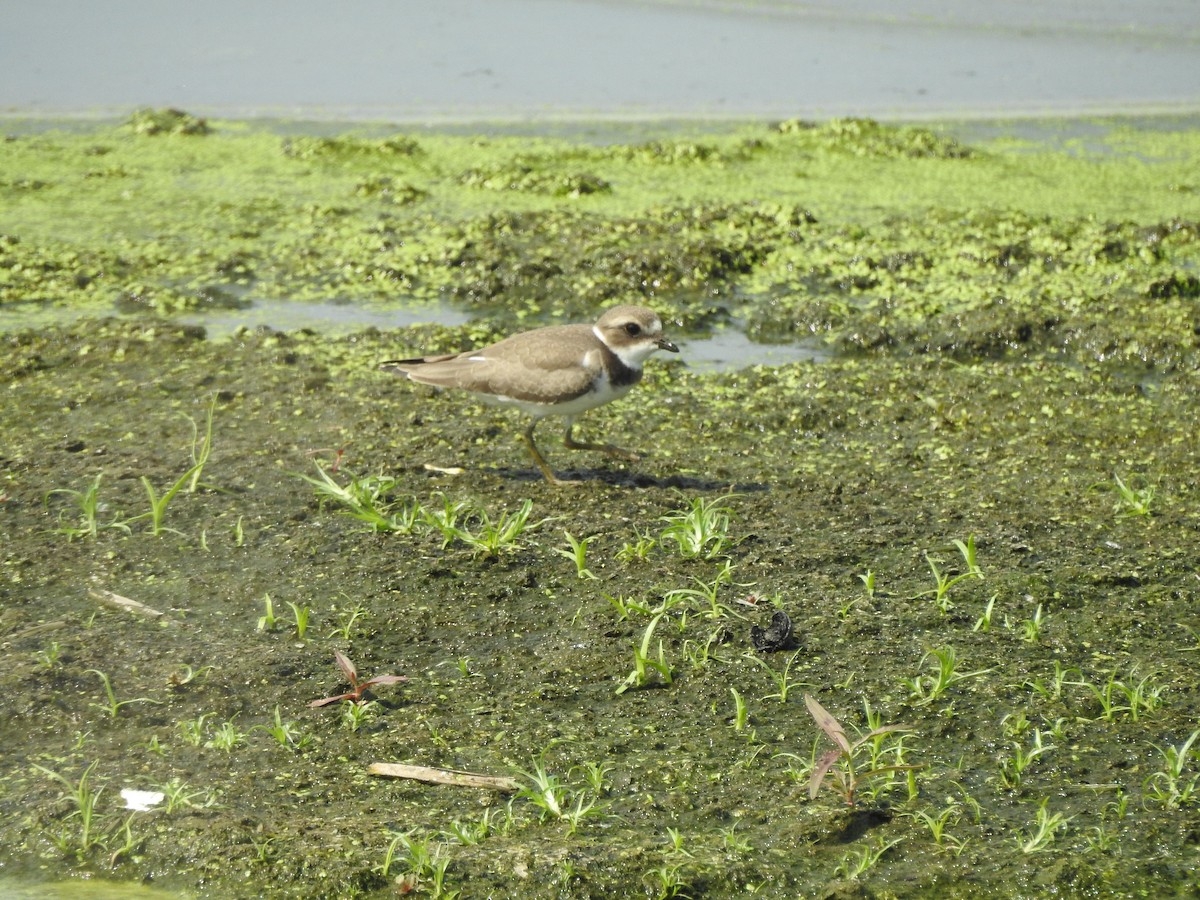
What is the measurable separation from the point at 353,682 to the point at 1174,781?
87.8 inches

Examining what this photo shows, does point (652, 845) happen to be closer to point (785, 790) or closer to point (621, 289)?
point (785, 790)

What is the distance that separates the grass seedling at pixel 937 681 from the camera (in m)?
3.99

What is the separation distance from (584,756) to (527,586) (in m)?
1.02

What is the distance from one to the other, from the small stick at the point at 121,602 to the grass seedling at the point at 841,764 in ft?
6.88

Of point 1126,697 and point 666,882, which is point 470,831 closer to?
point 666,882

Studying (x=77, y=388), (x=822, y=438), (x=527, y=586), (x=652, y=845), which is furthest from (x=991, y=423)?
(x=77, y=388)

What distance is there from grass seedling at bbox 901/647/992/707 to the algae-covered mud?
0.06 ft

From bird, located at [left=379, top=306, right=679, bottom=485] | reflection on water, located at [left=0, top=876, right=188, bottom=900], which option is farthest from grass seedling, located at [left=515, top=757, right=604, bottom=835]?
bird, located at [left=379, top=306, right=679, bottom=485]

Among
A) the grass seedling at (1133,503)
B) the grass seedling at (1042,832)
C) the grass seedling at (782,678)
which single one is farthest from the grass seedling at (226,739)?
the grass seedling at (1133,503)

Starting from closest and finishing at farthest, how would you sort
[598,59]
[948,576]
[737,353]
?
1. [948,576]
2. [737,353]
3. [598,59]

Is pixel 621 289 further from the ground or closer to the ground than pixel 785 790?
further from the ground

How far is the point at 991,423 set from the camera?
6.04 meters

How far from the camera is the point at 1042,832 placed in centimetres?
335

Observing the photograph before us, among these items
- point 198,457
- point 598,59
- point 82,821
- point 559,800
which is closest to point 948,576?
point 559,800
